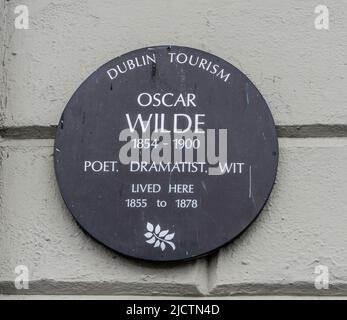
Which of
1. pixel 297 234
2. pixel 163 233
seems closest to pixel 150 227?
pixel 163 233

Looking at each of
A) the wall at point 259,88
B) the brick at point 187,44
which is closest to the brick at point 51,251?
the wall at point 259,88

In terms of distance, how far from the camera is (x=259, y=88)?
96.3 inches

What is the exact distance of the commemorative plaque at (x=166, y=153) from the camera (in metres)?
2.32

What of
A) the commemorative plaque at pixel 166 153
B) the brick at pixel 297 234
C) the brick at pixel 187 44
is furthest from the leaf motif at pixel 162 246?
the brick at pixel 187 44

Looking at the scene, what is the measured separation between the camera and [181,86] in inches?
95.6

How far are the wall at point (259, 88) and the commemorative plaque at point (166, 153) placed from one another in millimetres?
46

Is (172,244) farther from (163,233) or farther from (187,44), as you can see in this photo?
(187,44)

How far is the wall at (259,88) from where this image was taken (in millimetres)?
2316

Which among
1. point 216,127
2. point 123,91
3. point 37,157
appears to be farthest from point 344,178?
point 37,157

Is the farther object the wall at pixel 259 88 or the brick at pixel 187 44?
the brick at pixel 187 44

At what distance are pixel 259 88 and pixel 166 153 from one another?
0.30 m

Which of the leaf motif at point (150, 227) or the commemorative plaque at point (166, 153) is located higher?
the commemorative plaque at point (166, 153)

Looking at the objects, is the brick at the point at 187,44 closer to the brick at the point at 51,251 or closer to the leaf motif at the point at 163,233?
the brick at the point at 51,251

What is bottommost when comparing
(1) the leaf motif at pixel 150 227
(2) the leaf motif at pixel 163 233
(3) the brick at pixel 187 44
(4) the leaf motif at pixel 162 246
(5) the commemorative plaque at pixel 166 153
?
(4) the leaf motif at pixel 162 246
